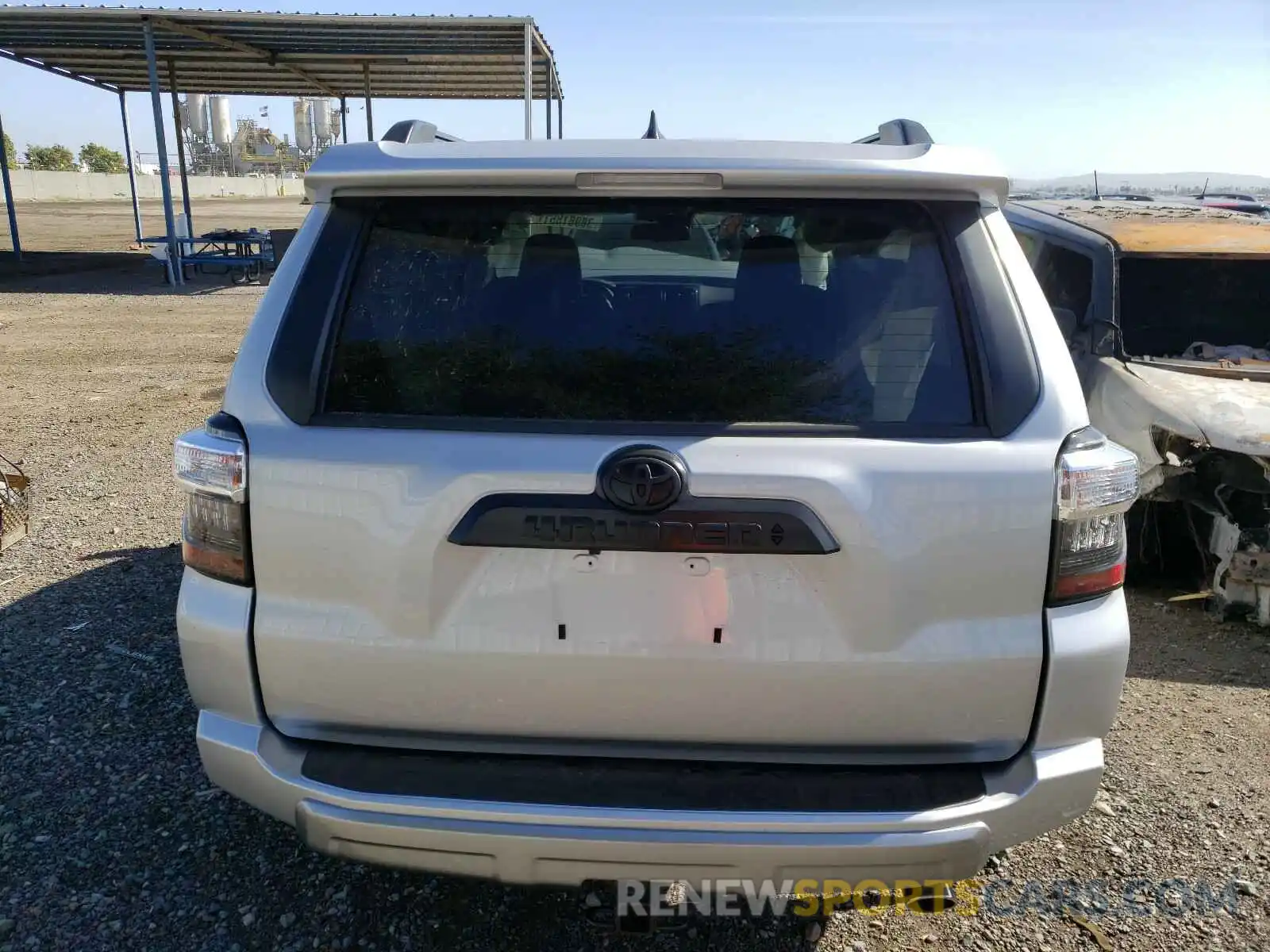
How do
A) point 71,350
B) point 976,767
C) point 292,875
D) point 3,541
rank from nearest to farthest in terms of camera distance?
point 976,767
point 292,875
point 3,541
point 71,350

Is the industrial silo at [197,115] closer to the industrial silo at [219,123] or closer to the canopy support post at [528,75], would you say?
the industrial silo at [219,123]

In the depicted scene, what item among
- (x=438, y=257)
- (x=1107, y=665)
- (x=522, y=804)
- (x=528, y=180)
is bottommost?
(x=522, y=804)

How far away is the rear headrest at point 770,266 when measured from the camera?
204cm

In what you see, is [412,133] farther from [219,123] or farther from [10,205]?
[219,123]

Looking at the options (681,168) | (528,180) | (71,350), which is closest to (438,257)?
(528,180)

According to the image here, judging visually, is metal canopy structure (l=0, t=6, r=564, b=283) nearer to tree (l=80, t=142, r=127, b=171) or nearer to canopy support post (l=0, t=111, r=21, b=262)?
canopy support post (l=0, t=111, r=21, b=262)

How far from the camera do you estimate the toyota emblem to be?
1.80m

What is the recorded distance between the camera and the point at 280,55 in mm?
19078

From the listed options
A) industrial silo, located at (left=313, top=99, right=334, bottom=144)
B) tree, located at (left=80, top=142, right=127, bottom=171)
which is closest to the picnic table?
industrial silo, located at (left=313, top=99, right=334, bottom=144)

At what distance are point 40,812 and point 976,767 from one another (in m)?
2.78

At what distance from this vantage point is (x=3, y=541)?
201 inches

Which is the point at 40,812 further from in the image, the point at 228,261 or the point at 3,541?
the point at 228,261

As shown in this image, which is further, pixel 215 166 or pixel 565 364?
pixel 215 166

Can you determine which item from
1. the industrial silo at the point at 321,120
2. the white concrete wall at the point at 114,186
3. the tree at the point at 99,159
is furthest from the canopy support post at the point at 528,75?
the tree at the point at 99,159
